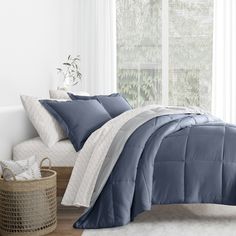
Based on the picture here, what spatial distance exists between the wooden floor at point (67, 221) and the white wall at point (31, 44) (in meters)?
1.01

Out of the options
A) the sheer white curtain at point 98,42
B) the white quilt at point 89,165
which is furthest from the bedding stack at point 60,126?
the sheer white curtain at point 98,42

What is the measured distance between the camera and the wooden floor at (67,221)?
2.85 metres

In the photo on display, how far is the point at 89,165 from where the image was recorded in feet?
10.1

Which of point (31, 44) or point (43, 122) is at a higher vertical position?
point (31, 44)

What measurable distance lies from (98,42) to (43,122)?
125 inches

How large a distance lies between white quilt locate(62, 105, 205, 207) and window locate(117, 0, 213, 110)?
326 cm

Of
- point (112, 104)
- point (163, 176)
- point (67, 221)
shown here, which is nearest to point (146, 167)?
point (163, 176)

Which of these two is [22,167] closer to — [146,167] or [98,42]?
[146,167]

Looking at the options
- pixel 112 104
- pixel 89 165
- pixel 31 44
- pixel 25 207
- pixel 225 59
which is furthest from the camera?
pixel 225 59

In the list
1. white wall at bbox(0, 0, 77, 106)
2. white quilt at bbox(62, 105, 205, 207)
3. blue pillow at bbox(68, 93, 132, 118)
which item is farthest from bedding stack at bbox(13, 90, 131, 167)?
white wall at bbox(0, 0, 77, 106)

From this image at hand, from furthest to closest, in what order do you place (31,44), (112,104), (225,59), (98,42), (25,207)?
(98,42) < (225,59) < (31,44) < (112,104) < (25,207)

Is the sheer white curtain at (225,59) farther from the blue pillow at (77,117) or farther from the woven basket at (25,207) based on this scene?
the woven basket at (25,207)

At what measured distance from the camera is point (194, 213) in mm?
3275

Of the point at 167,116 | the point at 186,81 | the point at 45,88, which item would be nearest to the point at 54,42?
the point at 45,88
